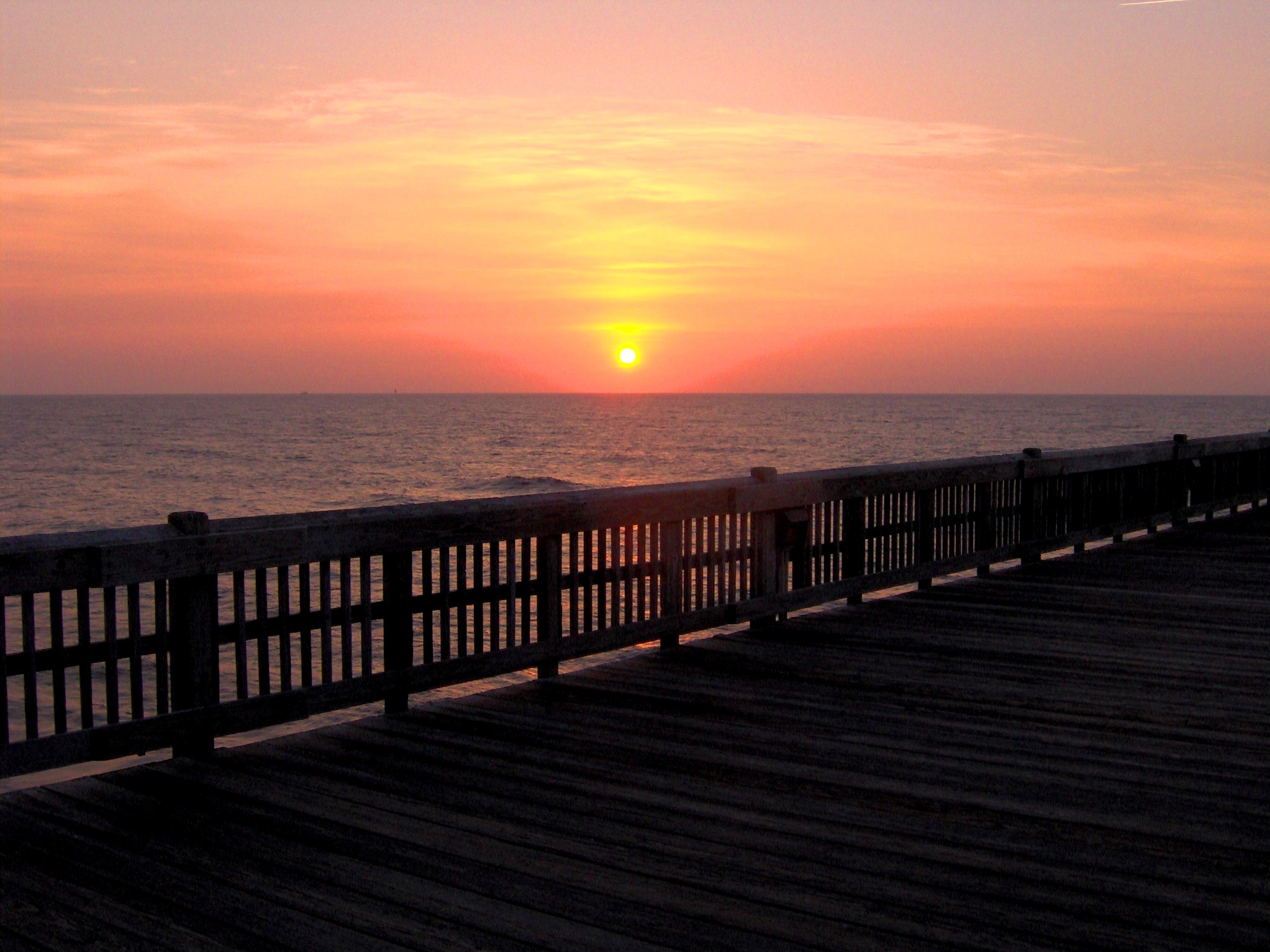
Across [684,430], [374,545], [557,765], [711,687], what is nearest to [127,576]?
[374,545]

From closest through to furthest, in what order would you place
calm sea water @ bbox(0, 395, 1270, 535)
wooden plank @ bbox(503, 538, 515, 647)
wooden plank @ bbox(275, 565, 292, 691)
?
wooden plank @ bbox(275, 565, 292, 691) < wooden plank @ bbox(503, 538, 515, 647) < calm sea water @ bbox(0, 395, 1270, 535)

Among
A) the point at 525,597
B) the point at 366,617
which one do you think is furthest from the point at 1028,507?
the point at 366,617

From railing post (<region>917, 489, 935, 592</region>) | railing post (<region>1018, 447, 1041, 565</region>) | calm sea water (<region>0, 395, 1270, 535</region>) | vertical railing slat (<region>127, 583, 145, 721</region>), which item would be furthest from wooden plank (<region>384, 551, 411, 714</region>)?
calm sea water (<region>0, 395, 1270, 535</region>)

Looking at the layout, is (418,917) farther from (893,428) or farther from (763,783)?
(893,428)

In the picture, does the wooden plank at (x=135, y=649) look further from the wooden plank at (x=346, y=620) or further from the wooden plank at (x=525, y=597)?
the wooden plank at (x=525, y=597)

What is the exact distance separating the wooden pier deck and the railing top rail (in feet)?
2.68

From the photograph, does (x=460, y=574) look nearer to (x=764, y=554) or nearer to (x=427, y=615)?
(x=427, y=615)

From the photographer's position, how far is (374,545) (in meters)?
5.63

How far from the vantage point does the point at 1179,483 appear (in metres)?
14.4

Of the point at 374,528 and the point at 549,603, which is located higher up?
the point at 374,528

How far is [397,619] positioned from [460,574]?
0.45 m

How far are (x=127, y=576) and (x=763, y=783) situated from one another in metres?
2.58

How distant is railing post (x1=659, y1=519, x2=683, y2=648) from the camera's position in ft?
23.9

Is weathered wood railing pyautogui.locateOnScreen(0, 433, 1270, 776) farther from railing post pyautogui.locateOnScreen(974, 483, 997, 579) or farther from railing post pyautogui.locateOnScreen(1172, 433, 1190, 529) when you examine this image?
railing post pyautogui.locateOnScreen(1172, 433, 1190, 529)
